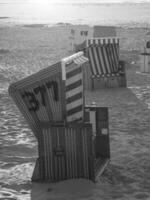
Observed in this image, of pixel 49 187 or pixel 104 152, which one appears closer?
pixel 49 187

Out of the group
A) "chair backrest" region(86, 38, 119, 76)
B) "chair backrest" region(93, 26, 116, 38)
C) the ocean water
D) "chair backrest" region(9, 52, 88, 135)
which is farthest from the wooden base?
the ocean water

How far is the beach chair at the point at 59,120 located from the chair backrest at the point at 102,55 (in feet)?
20.7

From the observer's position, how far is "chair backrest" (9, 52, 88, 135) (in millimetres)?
5445

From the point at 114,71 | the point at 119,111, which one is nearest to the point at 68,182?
the point at 119,111

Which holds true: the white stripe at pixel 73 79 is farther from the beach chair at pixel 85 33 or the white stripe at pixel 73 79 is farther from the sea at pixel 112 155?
the beach chair at pixel 85 33

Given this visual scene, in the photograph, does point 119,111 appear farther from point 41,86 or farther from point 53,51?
point 53,51

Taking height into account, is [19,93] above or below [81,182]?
above

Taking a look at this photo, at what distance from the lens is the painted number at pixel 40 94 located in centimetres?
545

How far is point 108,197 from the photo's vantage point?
5.20 meters

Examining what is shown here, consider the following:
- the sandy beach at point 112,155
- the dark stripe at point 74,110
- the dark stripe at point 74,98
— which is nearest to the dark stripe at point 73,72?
the dark stripe at point 74,98

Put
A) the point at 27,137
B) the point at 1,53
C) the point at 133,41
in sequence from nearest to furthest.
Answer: the point at 27,137 → the point at 1,53 → the point at 133,41

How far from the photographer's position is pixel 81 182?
18.1 feet

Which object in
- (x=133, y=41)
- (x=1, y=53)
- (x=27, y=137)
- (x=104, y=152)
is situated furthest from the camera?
(x=133, y=41)

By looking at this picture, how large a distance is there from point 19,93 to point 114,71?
702 centimetres
